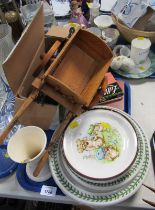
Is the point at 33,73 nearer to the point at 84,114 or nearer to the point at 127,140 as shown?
the point at 84,114

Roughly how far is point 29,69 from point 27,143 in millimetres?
183

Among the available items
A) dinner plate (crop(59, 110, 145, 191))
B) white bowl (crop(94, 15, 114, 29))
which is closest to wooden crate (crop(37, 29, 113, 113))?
dinner plate (crop(59, 110, 145, 191))

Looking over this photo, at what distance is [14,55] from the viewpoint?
0.53 m

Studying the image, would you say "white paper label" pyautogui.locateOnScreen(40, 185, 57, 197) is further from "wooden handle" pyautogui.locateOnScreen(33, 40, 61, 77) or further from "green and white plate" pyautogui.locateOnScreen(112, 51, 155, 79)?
"green and white plate" pyautogui.locateOnScreen(112, 51, 155, 79)

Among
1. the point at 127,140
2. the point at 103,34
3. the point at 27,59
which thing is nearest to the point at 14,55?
the point at 27,59

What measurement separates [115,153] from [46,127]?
0.67 ft

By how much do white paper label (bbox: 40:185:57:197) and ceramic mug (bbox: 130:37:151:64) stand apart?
51 centimetres

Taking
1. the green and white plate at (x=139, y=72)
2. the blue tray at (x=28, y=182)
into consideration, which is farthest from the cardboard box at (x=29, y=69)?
the green and white plate at (x=139, y=72)

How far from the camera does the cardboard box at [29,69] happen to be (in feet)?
1.80

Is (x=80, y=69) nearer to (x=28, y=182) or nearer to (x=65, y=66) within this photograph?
(x=65, y=66)

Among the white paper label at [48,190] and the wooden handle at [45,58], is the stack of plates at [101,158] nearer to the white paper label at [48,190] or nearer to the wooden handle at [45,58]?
the white paper label at [48,190]

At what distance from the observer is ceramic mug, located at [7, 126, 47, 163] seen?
22.5 inches

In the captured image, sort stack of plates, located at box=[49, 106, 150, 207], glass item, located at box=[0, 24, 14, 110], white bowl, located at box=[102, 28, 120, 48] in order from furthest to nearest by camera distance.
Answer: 1. white bowl, located at box=[102, 28, 120, 48]
2. glass item, located at box=[0, 24, 14, 110]
3. stack of plates, located at box=[49, 106, 150, 207]

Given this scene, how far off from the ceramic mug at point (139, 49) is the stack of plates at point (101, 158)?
27 cm
